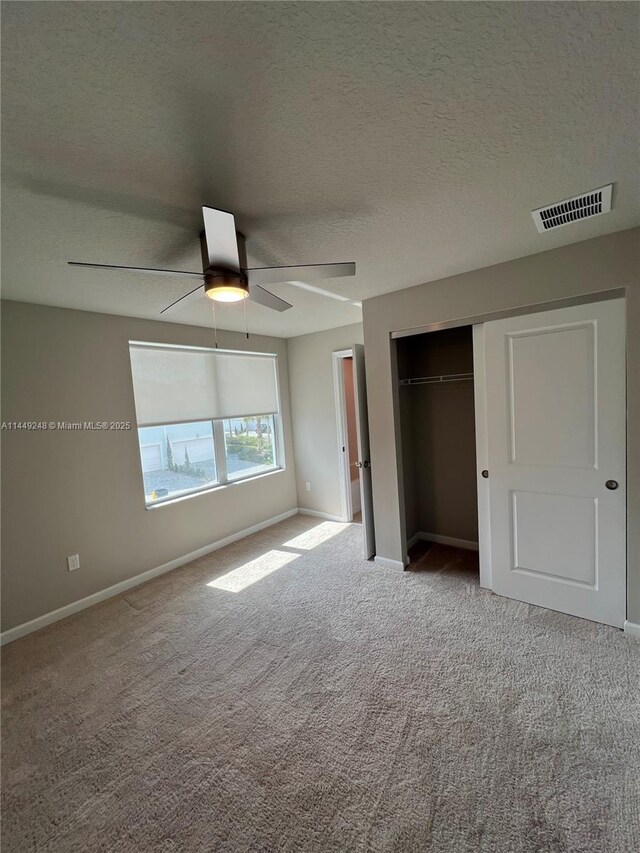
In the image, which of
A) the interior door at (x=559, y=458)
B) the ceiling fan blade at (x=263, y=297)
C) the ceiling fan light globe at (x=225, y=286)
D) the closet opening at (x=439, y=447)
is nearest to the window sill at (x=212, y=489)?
the closet opening at (x=439, y=447)

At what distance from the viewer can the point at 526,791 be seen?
4.68 feet

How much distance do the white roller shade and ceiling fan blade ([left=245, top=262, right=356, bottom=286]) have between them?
2188 mm

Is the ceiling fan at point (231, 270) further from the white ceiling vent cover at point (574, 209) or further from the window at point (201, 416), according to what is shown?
the window at point (201, 416)

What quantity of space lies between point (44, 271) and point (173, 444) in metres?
1.98

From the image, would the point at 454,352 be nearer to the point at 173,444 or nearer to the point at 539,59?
the point at 539,59

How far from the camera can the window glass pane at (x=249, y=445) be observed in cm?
437

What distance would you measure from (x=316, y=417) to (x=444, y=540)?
222 cm

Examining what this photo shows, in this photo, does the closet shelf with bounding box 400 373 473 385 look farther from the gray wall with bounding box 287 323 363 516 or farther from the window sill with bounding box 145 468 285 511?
the window sill with bounding box 145 468 285 511

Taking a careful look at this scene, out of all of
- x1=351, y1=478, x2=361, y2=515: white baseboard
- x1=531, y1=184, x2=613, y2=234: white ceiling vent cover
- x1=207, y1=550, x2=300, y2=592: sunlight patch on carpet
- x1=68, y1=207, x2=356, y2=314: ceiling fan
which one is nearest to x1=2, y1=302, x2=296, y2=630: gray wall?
x1=207, y1=550, x2=300, y2=592: sunlight patch on carpet

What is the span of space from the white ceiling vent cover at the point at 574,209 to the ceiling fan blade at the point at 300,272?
1.08m

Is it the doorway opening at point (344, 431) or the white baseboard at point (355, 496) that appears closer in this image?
the doorway opening at point (344, 431)

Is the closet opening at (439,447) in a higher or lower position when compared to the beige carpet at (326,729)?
higher

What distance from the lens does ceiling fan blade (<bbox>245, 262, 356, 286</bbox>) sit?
164 cm

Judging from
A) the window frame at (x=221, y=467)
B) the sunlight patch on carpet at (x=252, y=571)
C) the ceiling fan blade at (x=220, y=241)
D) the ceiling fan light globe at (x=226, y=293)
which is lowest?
the sunlight patch on carpet at (x=252, y=571)
